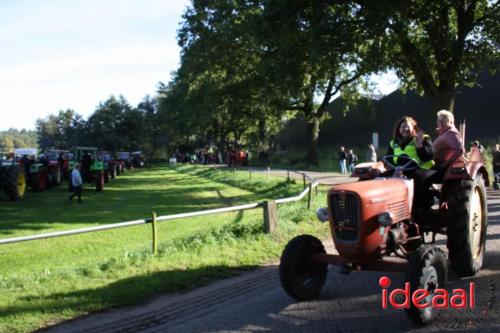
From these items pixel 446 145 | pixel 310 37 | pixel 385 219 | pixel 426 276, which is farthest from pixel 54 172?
pixel 426 276

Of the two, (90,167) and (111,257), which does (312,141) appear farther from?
(111,257)

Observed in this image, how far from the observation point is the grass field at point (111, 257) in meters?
6.31

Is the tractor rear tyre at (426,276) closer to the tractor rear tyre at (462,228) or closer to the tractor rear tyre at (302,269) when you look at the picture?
the tractor rear tyre at (462,228)

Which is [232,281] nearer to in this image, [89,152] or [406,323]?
[406,323]

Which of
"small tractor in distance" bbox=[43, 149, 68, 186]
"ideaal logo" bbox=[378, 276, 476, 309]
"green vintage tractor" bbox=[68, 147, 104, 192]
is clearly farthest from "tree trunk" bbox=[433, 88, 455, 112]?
"small tractor in distance" bbox=[43, 149, 68, 186]

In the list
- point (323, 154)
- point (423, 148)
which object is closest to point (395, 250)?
point (423, 148)

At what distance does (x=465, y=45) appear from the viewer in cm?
1902

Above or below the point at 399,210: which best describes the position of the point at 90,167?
above

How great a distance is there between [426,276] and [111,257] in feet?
19.0

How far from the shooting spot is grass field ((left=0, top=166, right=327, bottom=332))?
6.31 metres

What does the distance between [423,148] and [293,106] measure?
1267 inches

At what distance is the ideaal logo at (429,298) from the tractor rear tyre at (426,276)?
22mm

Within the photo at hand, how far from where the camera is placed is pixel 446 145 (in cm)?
650

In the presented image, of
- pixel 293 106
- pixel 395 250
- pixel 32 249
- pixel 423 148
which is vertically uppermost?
pixel 293 106
